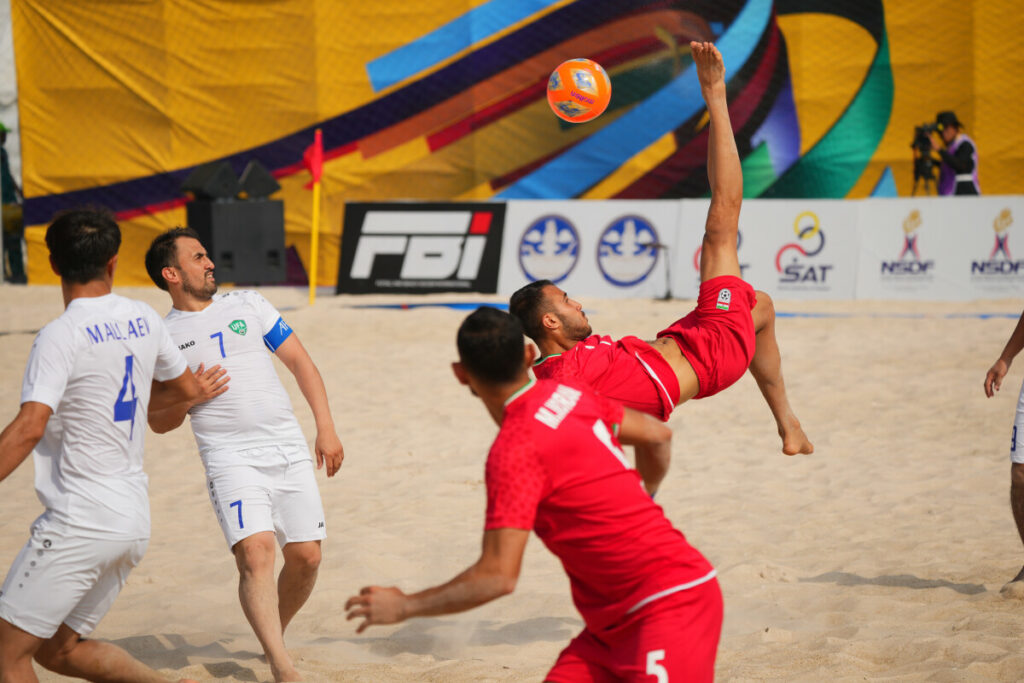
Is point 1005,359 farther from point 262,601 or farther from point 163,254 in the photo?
point 163,254

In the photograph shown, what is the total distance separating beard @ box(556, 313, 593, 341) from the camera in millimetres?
3727

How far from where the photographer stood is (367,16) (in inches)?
612

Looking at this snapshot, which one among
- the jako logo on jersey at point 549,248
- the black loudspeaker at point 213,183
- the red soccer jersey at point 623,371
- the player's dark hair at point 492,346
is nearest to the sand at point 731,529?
the red soccer jersey at point 623,371

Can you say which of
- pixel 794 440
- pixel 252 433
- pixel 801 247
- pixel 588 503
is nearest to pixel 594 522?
pixel 588 503

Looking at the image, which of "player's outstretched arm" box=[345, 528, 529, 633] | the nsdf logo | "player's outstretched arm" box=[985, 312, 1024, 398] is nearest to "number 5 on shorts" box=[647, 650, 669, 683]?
"player's outstretched arm" box=[345, 528, 529, 633]

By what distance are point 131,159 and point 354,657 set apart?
43.0 ft

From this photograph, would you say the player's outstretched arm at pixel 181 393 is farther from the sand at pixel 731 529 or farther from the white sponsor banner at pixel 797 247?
the white sponsor banner at pixel 797 247

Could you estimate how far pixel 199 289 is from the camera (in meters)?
3.87

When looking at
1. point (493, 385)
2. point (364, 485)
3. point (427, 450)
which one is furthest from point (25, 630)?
point (427, 450)

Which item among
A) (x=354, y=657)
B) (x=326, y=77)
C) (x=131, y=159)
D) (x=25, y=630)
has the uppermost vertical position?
(x=326, y=77)

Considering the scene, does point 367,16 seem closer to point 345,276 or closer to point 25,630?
point 345,276

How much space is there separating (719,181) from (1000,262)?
862 centimetres

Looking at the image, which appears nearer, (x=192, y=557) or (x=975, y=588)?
(x=975, y=588)

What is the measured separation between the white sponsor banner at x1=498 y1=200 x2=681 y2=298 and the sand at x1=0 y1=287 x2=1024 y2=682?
2.18 meters
